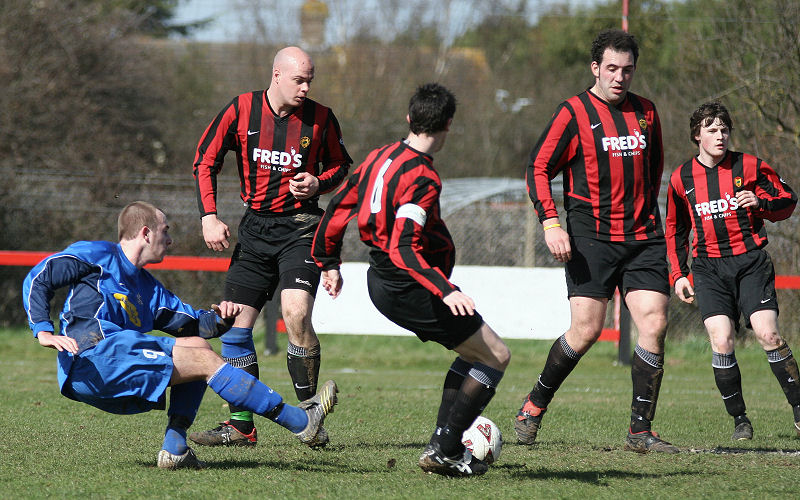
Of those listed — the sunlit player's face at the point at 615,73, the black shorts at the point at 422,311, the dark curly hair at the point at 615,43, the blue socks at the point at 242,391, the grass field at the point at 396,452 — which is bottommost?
the grass field at the point at 396,452

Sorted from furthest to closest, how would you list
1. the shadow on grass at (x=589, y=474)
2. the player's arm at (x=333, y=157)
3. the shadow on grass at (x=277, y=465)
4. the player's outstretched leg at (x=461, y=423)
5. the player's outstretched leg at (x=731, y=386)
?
the player's outstretched leg at (x=731, y=386) < the player's arm at (x=333, y=157) < the shadow on grass at (x=277, y=465) < the shadow on grass at (x=589, y=474) < the player's outstretched leg at (x=461, y=423)

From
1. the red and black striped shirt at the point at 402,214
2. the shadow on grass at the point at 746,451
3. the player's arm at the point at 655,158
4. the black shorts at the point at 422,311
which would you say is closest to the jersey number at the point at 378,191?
the red and black striped shirt at the point at 402,214

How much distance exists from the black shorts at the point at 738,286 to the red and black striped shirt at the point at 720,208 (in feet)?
0.24

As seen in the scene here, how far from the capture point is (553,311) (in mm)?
11250

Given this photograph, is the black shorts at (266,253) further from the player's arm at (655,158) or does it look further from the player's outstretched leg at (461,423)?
the player's arm at (655,158)

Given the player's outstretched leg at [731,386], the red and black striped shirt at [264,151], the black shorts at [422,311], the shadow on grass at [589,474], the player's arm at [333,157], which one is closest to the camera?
the black shorts at [422,311]

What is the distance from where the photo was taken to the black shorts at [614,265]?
5.67m

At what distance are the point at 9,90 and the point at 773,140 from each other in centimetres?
1244

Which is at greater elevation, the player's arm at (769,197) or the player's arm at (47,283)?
the player's arm at (769,197)

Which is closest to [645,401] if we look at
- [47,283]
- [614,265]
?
[614,265]

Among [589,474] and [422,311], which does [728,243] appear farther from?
[422,311]

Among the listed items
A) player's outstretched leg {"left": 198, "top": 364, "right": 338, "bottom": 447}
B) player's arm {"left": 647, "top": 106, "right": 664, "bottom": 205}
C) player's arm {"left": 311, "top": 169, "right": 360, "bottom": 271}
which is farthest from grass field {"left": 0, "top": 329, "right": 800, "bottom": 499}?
player's arm {"left": 647, "top": 106, "right": 664, "bottom": 205}

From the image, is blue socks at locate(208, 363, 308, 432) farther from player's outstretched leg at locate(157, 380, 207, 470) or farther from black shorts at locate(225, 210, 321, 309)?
black shorts at locate(225, 210, 321, 309)

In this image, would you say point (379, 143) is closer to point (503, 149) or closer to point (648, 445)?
point (503, 149)
